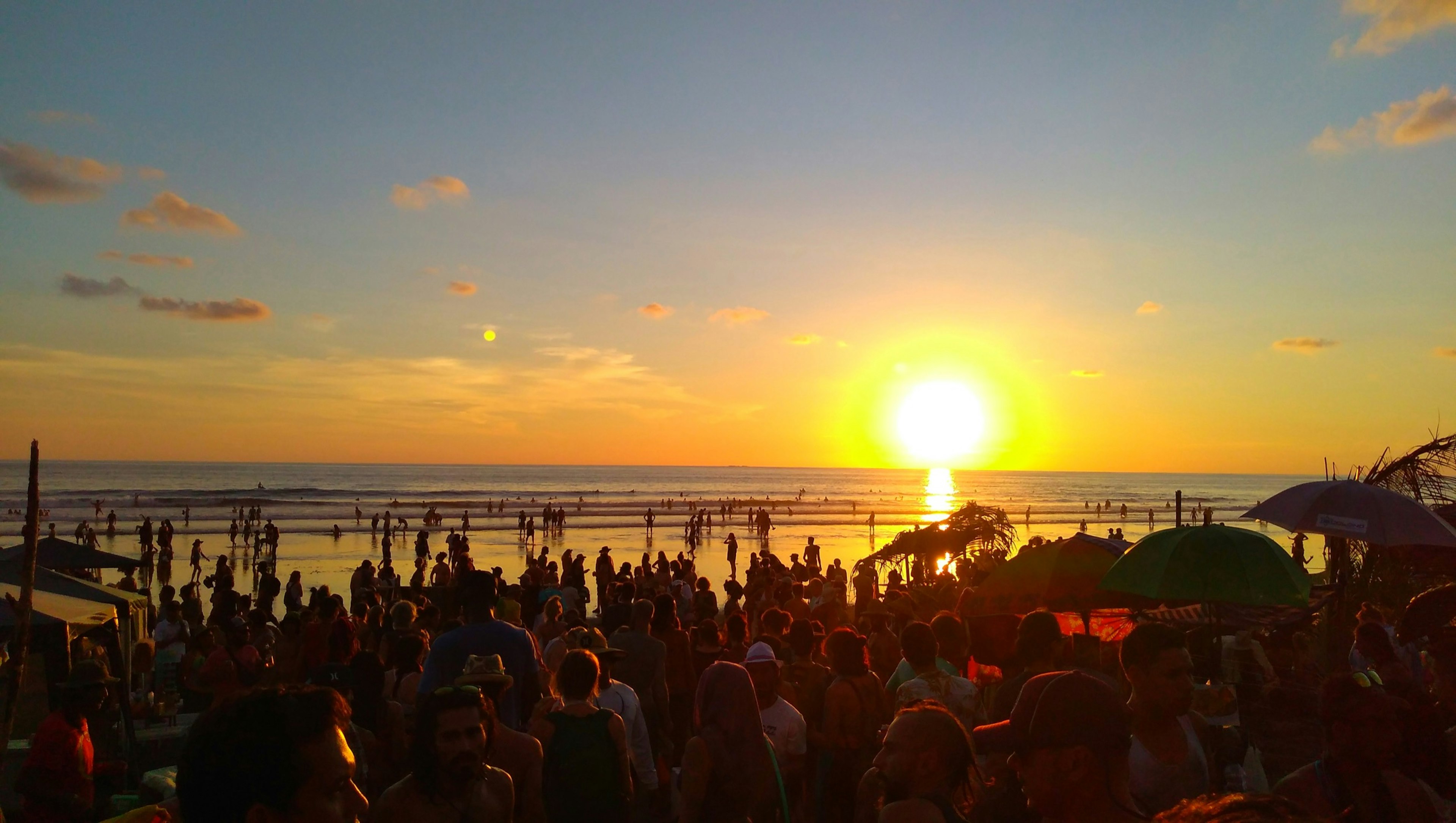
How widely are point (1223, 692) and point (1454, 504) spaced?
26.5 ft

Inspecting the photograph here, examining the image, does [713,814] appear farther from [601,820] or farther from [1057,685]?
[1057,685]

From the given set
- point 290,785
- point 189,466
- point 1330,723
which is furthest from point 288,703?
point 189,466

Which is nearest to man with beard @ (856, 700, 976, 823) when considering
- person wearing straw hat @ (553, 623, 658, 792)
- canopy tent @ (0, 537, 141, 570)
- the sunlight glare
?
person wearing straw hat @ (553, 623, 658, 792)

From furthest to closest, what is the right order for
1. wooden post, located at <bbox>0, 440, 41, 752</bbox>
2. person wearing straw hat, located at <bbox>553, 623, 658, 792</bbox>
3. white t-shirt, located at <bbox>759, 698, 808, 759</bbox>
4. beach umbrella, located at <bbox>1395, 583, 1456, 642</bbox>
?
1. white t-shirt, located at <bbox>759, 698, 808, 759</bbox>
2. person wearing straw hat, located at <bbox>553, 623, 658, 792</bbox>
3. beach umbrella, located at <bbox>1395, 583, 1456, 642</bbox>
4. wooden post, located at <bbox>0, 440, 41, 752</bbox>

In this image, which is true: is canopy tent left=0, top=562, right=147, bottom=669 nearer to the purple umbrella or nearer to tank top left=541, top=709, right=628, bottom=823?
tank top left=541, top=709, right=628, bottom=823

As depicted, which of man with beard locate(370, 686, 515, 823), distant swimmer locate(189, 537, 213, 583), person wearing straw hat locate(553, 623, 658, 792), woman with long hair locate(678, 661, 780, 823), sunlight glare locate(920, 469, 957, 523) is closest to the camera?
man with beard locate(370, 686, 515, 823)

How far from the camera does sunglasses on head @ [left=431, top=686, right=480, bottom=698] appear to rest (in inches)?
140

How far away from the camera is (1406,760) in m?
3.63

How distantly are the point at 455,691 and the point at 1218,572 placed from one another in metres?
5.28

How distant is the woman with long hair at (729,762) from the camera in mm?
4676

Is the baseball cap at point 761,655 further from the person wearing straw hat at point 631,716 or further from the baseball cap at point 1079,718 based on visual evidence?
the baseball cap at point 1079,718

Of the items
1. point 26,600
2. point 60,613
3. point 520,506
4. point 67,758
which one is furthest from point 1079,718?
point 520,506

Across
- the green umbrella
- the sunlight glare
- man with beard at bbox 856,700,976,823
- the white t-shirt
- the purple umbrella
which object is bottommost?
the sunlight glare

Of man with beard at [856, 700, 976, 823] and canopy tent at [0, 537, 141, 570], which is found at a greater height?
man with beard at [856, 700, 976, 823]
